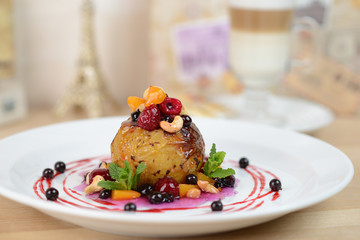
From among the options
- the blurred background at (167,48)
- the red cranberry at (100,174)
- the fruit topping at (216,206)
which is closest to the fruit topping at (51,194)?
the red cranberry at (100,174)

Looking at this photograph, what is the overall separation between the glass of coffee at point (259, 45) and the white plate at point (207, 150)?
37 cm

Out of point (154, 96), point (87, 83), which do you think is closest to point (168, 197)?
point (154, 96)

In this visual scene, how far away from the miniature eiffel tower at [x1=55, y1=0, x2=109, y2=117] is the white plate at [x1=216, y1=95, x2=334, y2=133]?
489mm

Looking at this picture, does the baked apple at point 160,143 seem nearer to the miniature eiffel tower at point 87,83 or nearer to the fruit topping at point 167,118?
the fruit topping at point 167,118

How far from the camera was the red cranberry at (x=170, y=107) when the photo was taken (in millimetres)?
1247

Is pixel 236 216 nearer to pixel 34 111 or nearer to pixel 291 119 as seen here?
pixel 291 119

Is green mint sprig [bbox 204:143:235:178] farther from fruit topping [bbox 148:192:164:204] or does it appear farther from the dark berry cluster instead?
the dark berry cluster

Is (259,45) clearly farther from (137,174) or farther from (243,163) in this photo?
(137,174)

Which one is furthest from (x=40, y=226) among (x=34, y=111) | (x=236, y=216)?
(x=34, y=111)

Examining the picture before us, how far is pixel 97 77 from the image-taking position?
2.09 metres

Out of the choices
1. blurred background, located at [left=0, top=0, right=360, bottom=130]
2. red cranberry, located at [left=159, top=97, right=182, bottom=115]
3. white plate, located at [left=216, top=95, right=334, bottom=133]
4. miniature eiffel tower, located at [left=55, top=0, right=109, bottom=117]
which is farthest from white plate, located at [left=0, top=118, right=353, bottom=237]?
blurred background, located at [left=0, top=0, right=360, bottom=130]

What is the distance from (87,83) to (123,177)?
3.26 ft

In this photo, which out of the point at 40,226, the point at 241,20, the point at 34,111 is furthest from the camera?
the point at 34,111

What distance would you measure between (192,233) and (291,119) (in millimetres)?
1148
